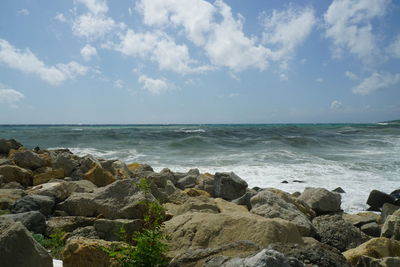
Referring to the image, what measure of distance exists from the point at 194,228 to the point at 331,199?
17.1 feet

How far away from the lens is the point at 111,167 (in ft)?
32.9

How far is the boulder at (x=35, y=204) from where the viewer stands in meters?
5.50

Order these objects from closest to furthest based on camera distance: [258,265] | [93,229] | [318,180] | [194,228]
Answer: [258,265], [194,228], [93,229], [318,180]

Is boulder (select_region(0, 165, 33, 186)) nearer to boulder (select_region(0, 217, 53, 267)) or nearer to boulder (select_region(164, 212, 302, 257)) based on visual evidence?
boulder (select_region(164, 212, 302, 257))

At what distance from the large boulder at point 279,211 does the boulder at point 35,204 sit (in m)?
3.46

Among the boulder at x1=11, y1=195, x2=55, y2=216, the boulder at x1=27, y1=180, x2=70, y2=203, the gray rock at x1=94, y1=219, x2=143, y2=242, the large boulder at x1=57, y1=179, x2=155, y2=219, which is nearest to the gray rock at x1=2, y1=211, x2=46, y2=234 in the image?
the boulder at x1=11, y1=195, x2=55, y2=216

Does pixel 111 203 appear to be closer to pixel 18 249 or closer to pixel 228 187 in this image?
pixel 18 249

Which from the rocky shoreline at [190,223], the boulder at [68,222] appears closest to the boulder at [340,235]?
the rocky shoreline at [190,223]

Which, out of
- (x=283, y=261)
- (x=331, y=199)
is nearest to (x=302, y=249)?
(x=283, y=261)

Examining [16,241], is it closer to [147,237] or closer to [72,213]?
[147,237]

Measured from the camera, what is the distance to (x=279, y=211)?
556 centimetres

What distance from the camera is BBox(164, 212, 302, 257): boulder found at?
3535 millimetres

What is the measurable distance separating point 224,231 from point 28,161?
8367 millimetres

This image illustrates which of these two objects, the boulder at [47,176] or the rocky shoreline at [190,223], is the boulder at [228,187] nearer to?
the rocky shoreline at [190,223]
